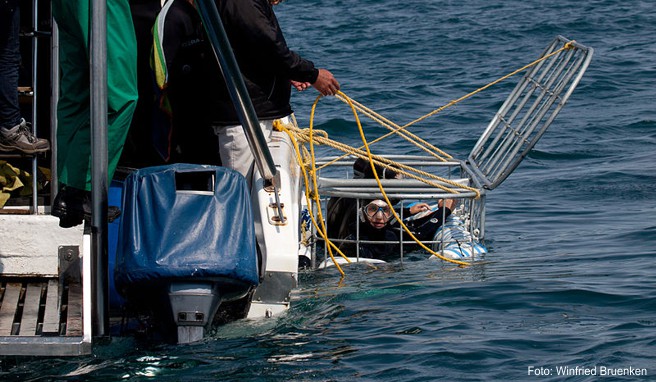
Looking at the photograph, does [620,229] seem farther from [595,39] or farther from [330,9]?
[330,9]

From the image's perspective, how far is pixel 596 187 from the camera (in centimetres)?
1071

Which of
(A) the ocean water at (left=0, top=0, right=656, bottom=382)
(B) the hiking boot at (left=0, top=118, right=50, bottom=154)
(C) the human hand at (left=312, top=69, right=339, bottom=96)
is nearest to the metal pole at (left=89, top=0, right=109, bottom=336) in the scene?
(A) the ocean water at (left=0, top=0, right=656, bottom=382)

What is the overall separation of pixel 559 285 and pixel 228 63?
2854 millimetres

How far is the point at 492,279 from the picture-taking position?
684cm

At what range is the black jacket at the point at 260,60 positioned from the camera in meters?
5.41

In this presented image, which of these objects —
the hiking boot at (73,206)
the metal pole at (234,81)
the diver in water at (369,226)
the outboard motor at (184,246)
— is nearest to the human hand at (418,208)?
the diver in water at (369,226)

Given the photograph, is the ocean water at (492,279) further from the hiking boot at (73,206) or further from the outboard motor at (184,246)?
the hiking boot at (73,206)

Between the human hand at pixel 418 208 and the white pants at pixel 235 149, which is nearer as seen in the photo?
the white pants at pixel 235 149

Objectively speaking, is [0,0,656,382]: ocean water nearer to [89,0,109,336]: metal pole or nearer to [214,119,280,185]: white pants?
[89,0,109,336]: metal pole

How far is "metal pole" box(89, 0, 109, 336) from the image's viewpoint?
14.7 ft

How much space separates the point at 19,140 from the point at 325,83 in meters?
1.68

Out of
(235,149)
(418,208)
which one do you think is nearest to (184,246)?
(235,149)

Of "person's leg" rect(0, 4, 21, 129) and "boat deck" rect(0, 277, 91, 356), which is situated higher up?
"person's leg" rect(0, 4, 21, 129)

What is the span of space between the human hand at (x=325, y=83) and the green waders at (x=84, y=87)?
1456mm
